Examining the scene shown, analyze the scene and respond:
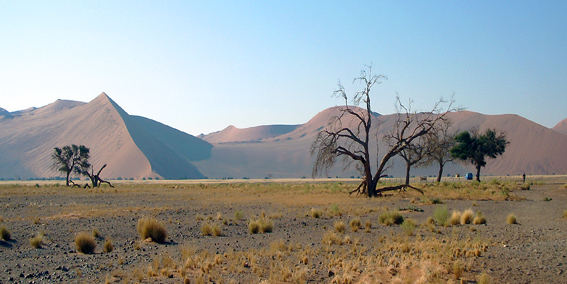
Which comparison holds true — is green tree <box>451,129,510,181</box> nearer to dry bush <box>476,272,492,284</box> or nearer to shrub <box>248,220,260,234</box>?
shrub <box>248,220,260,234</box>

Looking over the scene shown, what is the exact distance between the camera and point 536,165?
410 ft

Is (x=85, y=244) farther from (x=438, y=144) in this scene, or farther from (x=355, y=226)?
(x=438, y=144)

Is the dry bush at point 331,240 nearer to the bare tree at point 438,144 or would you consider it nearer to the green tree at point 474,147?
the bare tree at point 438,144

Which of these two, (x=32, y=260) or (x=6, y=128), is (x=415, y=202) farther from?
(x=6, y=128)

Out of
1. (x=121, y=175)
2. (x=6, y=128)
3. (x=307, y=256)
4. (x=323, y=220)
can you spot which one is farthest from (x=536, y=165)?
(x=6, y=128)

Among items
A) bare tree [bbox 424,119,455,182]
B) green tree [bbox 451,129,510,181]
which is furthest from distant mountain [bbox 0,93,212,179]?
bare tree [bbox 424,119,455,182]

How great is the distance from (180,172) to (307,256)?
135 meters

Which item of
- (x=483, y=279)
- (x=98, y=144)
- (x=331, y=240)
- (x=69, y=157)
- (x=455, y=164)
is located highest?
(x=98, y=144)

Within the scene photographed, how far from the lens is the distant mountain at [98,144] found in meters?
134

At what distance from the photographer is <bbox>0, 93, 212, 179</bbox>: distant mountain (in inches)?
5295

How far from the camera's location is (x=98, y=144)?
144750 millimetres

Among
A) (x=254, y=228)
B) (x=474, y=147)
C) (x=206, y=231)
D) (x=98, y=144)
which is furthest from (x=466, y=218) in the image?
(x=98, y=144)

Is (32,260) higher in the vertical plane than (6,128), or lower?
lower

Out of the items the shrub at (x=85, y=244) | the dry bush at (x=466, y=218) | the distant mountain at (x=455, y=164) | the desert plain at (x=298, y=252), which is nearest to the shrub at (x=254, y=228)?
the desert plain at (x=298, y=252)
